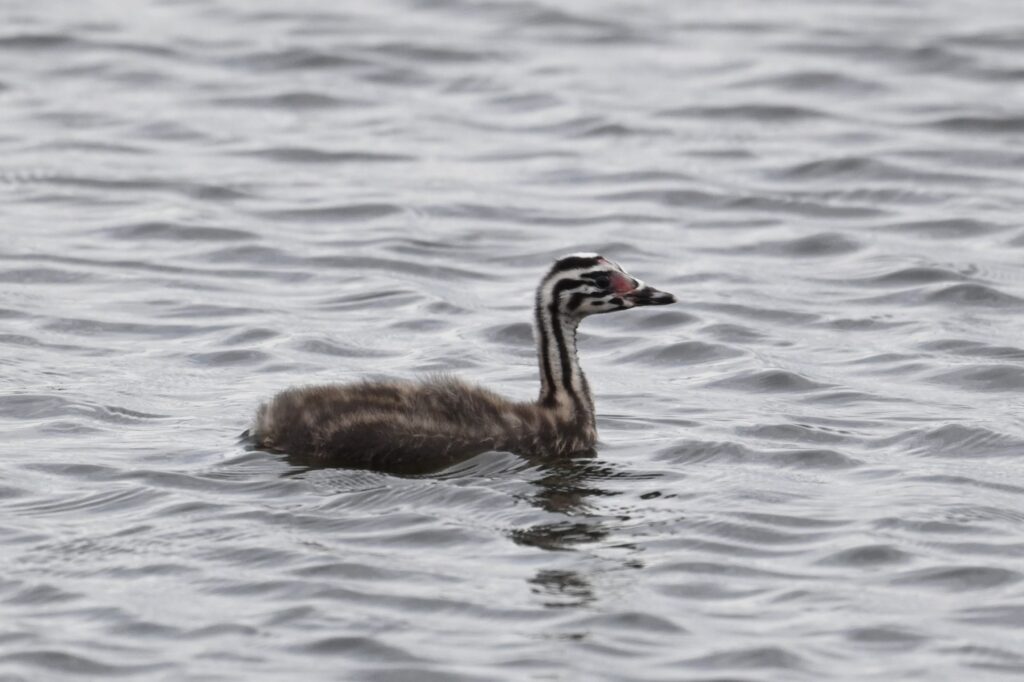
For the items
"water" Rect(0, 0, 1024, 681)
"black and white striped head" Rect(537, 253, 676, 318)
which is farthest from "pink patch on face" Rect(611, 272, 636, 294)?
"water" Rect(0, 0, 1024, 681)

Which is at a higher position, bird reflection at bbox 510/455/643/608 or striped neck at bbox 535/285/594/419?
striped neck at bbox 535/285/594/419

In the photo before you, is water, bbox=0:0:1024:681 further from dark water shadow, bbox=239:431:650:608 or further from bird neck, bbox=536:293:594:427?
bird neck, bbox=536:293:594:427

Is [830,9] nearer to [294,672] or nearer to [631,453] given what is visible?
[631,453]

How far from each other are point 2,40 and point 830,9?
1032 cm

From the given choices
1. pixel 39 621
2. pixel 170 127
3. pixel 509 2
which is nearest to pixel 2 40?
pixel 170 127

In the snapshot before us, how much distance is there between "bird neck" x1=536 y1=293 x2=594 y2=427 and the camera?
46.3 feet

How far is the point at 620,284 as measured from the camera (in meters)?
14.4

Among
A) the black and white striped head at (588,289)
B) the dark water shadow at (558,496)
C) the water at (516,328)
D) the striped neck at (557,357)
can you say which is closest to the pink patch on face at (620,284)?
the black and white striped head at (588,289)

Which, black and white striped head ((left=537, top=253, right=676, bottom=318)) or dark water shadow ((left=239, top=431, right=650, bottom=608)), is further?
black and white striped head ((left=537, top=253, right=676, bottom=318))

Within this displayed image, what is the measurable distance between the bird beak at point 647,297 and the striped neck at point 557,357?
0.40 metres

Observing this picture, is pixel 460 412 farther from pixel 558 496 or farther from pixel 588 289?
pixel 588 289

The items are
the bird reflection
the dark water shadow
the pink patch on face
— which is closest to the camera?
the bird reflection

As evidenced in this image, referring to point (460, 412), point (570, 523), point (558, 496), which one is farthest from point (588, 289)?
point (570, 523)

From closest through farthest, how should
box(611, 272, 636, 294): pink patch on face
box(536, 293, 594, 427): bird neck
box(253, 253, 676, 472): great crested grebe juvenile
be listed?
box(253, 253, 676, 472): great crested grebe juvenile → box(536, 293, 594, 427): bird neck → box(611, 272, 636, 294): pink patch on face
